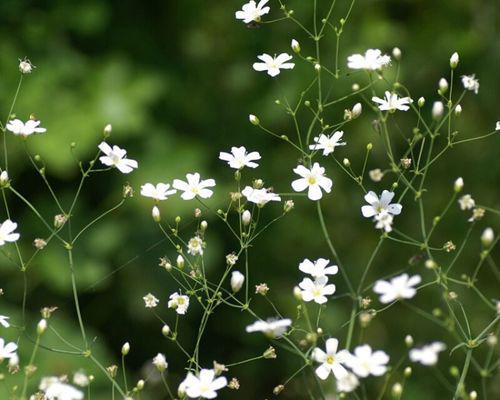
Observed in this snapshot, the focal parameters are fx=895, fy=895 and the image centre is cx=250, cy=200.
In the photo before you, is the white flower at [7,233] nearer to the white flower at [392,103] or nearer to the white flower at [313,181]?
the white flower at [313,181]

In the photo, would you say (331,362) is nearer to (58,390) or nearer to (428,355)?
(428,355)

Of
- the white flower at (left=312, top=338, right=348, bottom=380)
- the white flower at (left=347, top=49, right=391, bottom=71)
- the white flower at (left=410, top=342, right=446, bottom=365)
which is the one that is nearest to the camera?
the white flower at (left=410, top=342, right=446, bottom=365)

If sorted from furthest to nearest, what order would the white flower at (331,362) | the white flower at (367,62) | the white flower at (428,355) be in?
the white flower at (367,62)
the white flower at (331,362)
the white flower at (428,355)

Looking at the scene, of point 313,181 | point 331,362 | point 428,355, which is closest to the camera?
point 428,355

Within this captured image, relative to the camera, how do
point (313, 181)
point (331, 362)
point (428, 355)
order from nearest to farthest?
point (428, 355), point (331, 362), point (313, 181)

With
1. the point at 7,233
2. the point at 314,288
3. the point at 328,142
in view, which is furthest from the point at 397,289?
the point at 7,233

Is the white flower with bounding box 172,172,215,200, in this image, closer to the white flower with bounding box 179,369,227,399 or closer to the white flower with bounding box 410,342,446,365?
the white flower with bounding box 179,369,227,399

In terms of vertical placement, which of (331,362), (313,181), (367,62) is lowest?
(331,362)

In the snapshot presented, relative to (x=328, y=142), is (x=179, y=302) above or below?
below

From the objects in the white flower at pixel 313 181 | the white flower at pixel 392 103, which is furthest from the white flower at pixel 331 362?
the white flower at pixel 392 103

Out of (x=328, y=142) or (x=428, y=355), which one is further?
(x=328, y=142)

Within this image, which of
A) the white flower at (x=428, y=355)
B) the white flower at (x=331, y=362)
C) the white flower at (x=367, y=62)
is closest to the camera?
the white flower at (x=428, y=355)

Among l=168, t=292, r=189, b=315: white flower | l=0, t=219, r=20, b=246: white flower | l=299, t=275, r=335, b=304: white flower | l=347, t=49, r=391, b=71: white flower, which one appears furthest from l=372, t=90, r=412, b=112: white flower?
l=0, t=219, r=20, b=246: white flower
